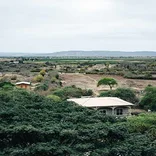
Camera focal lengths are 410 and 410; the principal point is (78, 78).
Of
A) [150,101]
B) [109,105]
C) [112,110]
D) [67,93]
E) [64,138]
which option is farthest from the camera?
[67,93]

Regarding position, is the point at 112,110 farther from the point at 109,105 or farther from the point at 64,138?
the point at 64,138

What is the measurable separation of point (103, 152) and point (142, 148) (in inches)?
58.8

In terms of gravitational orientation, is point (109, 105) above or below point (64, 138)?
below

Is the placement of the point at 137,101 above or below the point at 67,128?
below

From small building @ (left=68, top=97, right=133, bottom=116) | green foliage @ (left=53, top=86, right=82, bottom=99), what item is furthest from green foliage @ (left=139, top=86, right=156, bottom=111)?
green foliage @ (left=53, top=86, right=82, bottom=99)

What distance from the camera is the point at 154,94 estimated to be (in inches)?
1750

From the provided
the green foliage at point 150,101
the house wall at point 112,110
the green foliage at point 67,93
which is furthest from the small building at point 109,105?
the green foliage at point 67,93

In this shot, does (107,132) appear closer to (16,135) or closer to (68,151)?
(68,151)

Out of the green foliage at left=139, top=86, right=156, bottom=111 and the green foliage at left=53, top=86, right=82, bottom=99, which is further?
the green foliage at left=53, top=86, right=82, bottom=99

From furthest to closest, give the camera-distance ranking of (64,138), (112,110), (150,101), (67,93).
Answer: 1. (67,93)
2. (150,101)
3. (112,110)
4. (64,138)

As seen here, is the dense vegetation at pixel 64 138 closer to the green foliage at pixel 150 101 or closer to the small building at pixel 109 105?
the small building at pixel 109 105

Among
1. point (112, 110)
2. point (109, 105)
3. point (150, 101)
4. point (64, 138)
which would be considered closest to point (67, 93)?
point (150, 101)

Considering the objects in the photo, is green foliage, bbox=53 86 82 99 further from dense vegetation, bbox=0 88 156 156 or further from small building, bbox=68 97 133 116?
dense vegetation, bbox=0 88 156 156

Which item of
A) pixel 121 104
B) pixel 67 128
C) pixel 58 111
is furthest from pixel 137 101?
pixel 67 128
